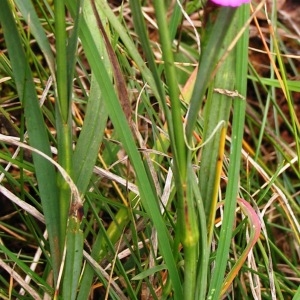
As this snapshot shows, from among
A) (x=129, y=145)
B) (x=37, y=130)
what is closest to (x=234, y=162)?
(x=129, y=145)

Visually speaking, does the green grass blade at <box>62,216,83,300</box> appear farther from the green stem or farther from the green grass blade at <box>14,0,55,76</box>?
the green grass blade at <box>14,0,55,76</box>

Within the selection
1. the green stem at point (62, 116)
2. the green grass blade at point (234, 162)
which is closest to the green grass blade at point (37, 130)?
the green stem at point (62, 116)

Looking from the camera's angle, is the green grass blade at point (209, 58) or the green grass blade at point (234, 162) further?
the green grass blade at point (234, 162)

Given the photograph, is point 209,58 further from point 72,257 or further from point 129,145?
point 72,257

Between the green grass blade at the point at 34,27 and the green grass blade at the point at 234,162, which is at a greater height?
the green grass blade at the point at 34,27

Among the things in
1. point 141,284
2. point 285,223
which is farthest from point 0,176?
point 285,223

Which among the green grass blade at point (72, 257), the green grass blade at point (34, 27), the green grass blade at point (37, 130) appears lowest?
the green grass blade at point (72, 257)

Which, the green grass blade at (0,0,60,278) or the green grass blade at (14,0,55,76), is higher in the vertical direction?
the green grass blade at (14,0,55,76)

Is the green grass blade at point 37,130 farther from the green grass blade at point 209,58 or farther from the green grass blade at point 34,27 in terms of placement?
the green grass blade at point 209,58

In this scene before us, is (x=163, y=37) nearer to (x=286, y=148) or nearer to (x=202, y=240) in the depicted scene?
(x=202, y=240)

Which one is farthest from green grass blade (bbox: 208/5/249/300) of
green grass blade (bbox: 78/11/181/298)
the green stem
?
the green stem

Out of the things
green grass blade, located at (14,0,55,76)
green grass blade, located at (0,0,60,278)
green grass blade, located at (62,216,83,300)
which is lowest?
green grass blade, located at (62,216,83,300)
